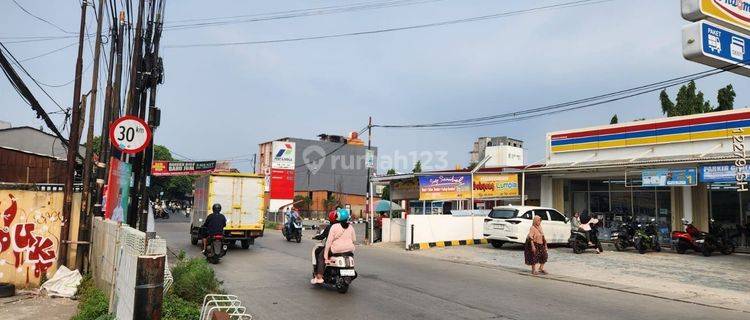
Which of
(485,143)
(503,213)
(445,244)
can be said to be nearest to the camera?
(503,213)

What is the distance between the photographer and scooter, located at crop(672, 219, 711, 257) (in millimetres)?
17797

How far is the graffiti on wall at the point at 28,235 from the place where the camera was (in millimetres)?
9648

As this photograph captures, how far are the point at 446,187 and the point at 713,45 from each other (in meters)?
15.2

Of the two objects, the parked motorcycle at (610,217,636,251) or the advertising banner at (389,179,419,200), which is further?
the advertising banner at (389,179,419,200)

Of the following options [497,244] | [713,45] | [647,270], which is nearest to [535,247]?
[647,270]

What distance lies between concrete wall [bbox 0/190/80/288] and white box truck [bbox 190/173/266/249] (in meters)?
8.38

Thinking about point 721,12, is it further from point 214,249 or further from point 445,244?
point 445,244

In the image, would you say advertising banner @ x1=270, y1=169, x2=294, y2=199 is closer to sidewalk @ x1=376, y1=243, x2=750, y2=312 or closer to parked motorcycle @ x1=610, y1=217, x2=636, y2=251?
sidewalk @ x1=376, y1=243, x2=750, y2=312

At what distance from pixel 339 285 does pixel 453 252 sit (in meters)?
10.6

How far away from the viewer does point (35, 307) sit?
842 cm

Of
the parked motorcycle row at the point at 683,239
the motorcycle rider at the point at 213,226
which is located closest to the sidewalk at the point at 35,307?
the motorcycle rider at the point at 213,226

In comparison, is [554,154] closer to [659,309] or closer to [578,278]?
[578,278]

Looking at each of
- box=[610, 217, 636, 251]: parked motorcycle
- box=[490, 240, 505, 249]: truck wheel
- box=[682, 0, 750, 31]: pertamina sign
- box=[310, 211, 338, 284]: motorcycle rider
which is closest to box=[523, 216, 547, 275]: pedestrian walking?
box=[310, 211, 338, 284]: motorcycle rider

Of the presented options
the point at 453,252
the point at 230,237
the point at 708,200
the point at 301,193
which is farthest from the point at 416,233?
the point at 301,193
